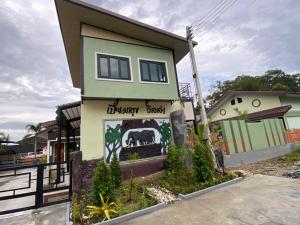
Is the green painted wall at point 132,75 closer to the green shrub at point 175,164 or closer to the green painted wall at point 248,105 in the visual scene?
the green shrub at point 175,164

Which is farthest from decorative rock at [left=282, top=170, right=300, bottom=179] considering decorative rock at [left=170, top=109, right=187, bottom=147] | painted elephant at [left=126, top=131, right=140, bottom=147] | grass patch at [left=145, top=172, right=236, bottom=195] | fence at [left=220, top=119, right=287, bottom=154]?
painted elephant at [left=126, top=131, right=140, bottom=147]

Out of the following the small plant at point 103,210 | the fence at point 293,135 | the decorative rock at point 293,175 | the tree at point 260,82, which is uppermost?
the tree at point 260,82

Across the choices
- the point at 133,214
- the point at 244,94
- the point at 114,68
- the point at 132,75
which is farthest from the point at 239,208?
the point at 244,94

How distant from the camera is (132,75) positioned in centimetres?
888

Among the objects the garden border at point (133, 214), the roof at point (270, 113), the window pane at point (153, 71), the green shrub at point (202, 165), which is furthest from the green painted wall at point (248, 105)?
the garden border at point (133, 214)

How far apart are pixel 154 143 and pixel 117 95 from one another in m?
3.23

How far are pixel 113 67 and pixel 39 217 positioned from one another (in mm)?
6556

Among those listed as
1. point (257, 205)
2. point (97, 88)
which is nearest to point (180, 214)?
point (257, 205)

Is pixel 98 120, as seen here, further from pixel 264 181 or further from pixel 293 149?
pixel 293 149

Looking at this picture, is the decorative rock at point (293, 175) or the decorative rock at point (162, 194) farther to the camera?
the decorative rock at point (293, 175)

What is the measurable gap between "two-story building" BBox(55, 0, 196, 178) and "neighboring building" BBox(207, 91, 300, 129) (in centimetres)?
1164

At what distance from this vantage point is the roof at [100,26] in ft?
24.9

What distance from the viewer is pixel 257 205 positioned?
4.73 m

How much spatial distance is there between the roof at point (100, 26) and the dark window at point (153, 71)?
1338mm
